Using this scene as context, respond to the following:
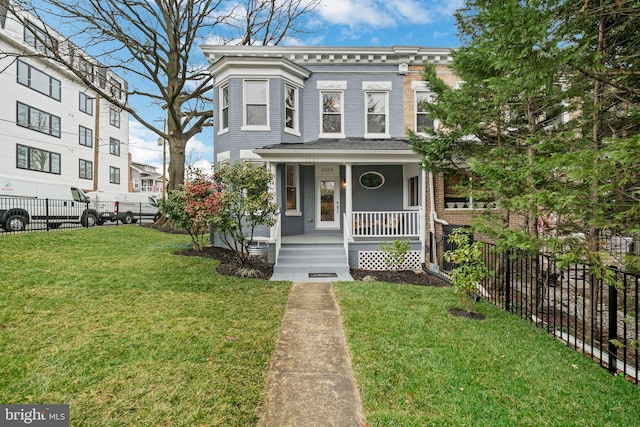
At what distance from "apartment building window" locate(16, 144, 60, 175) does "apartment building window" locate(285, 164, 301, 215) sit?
1877 cm

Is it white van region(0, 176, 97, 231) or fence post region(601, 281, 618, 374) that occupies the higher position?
white van region(0, 176, 97, 231)

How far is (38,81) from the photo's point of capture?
19125 millimetres

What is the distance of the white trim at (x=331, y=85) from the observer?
10.8 metres

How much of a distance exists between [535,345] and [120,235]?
528 inches

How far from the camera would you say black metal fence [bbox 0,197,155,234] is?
36.1ft

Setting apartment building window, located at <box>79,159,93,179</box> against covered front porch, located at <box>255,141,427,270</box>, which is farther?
apartment building window, located at <box>79,159,93,179</box>

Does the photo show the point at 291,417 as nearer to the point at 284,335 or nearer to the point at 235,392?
the point at 235,392

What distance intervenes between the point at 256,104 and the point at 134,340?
330 inches

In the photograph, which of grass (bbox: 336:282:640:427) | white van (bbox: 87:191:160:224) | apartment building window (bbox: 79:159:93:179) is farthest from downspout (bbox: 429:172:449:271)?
apartment building window (bbox: 79:159:93:179)

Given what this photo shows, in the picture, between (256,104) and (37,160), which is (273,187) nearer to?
(256,104)

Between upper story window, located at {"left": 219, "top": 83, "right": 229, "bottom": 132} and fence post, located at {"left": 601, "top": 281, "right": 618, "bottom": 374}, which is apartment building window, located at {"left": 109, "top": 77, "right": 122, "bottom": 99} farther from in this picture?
fence post, located at {"left": 601, "top": 281, "right": 618, "bottom": 374}

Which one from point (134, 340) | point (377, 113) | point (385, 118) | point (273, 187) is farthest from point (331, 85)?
point (134, 340)

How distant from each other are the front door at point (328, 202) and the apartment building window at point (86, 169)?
878 inches

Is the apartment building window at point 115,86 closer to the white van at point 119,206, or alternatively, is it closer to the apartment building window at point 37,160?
the white van at point 119,206
